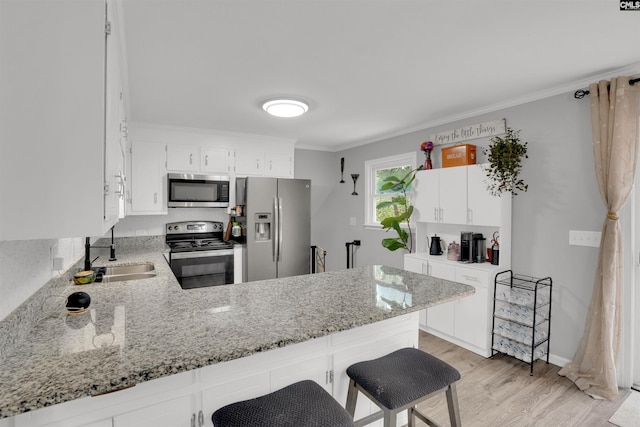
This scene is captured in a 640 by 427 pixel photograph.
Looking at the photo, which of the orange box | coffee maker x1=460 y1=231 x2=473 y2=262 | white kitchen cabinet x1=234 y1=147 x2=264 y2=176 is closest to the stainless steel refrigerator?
white kitchen cabinet x1=234 y1=147 x2=264 y2=176

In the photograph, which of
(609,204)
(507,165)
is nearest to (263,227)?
(507,165)

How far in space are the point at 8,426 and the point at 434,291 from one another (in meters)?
1.71

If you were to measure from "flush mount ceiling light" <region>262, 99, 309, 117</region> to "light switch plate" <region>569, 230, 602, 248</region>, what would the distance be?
2.67m

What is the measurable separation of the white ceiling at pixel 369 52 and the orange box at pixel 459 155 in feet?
1.35

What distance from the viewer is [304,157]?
5.31m

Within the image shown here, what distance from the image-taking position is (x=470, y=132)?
133 inches

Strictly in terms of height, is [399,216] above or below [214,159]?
below

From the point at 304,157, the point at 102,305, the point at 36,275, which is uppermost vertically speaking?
the point at 304,157

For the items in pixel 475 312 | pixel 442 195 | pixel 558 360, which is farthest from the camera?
pixel 442 195

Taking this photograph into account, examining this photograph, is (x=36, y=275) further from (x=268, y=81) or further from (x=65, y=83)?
(x=268, y=81)

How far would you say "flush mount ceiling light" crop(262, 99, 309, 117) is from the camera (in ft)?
9.75

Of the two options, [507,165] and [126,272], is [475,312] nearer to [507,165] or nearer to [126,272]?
[507,165]

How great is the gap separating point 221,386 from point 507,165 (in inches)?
114

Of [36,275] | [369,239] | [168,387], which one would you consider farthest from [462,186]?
[36,275]
